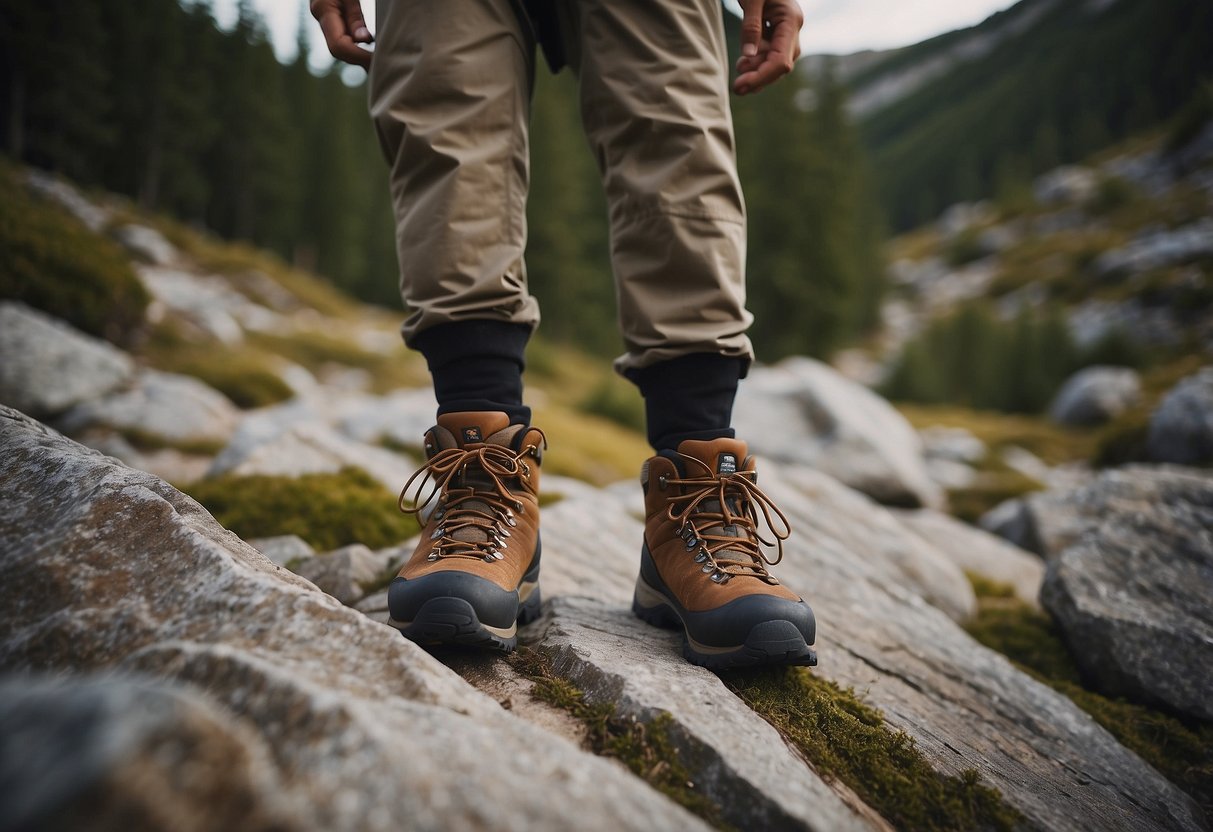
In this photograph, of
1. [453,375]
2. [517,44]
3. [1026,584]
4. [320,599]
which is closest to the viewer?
[320,599]

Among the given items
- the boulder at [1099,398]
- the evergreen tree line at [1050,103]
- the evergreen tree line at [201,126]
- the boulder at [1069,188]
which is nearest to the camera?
the boulder at [1099,398]

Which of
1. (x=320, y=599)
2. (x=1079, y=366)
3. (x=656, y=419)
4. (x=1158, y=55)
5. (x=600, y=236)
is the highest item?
(x=1158, y=55)

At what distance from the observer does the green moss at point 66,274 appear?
18.1ft

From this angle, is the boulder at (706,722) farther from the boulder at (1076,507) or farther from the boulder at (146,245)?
the boulder at (146,245)

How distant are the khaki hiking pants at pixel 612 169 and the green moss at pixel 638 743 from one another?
0.84 m

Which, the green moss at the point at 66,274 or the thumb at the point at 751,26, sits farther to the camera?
the green moss at the point at 66,274

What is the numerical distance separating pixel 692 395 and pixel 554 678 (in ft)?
2.54

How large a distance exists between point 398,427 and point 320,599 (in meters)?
4.61

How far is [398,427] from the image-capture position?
5.53m

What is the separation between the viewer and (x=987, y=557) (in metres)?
4.16

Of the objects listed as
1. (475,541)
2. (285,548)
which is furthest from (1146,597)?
(285,548)

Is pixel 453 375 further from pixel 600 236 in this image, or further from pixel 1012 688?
pixel 600 236

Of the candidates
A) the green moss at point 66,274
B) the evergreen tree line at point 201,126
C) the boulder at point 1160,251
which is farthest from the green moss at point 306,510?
the boulder at point 1160,251

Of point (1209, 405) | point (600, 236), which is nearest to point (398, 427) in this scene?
point (1209, 405)
